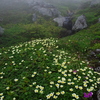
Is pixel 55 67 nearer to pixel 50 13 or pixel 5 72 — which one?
pixel 5 72

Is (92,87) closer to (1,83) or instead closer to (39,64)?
(39,64)

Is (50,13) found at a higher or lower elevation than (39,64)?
lower

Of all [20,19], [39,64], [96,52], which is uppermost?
[39,64]

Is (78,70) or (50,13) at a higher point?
(78,70)

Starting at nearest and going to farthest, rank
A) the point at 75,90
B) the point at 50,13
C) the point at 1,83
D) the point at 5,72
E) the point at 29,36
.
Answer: the point at 75,90
the point at 1,83
the point at 5,72
the point at 29,36
the point at 50,13

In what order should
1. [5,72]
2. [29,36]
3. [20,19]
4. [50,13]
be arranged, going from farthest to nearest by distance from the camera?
[50,13]
[20,19]
[29,36]
[5,72]

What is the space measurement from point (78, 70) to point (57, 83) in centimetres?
203

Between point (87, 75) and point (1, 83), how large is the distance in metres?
5.06

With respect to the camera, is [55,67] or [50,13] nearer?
[55,67]

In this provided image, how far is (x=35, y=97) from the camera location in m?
5.54

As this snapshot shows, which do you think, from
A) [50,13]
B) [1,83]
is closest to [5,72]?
[1,83]

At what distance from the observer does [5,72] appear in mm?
7820

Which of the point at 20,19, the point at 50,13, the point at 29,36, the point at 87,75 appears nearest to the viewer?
the point at 87,75

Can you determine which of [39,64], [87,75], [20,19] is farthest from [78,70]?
[20,19]
